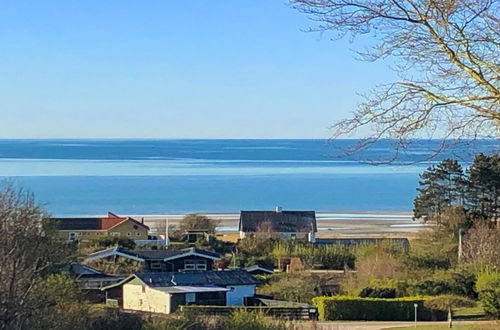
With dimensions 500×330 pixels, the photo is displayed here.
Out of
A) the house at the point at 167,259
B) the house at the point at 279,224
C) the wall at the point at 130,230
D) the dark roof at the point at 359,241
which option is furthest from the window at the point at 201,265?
the wall at the point at 130,230

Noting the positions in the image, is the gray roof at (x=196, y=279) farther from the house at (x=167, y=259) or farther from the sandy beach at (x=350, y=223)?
the sandy beach at (x=350, y=223)

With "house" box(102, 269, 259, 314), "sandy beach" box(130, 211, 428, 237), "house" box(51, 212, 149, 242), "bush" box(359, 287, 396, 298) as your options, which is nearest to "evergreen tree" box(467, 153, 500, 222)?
"sandy beach" box(130, 211, 428, 237)

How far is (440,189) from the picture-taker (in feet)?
141

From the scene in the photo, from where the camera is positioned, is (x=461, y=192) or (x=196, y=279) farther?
(x=461, y=192)

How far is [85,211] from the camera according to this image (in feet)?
205

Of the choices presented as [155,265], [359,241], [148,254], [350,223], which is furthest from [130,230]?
[350,223]

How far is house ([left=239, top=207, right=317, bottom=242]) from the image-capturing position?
45750 mm

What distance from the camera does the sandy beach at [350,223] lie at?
50688 millimetres

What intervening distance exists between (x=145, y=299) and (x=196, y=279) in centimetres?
207

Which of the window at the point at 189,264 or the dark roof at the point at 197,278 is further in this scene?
the window at the point at 189,264

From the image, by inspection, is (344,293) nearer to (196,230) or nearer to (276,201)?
(196,230)

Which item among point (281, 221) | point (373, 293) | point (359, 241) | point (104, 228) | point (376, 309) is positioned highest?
point (281, 221)

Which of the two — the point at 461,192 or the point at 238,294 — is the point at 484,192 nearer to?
the point at 461,192

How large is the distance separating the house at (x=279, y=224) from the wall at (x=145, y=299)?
1782cm
